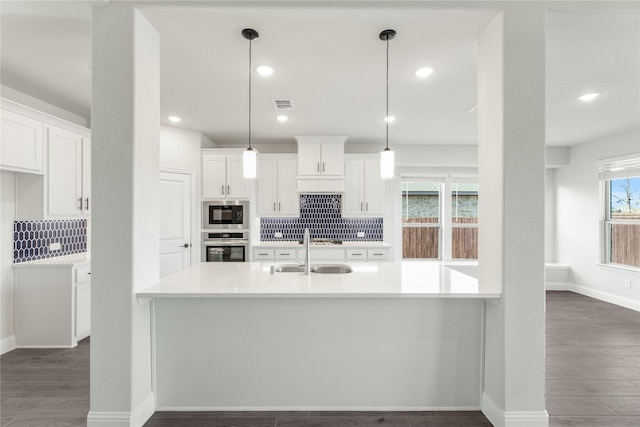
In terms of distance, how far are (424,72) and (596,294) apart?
209 inches

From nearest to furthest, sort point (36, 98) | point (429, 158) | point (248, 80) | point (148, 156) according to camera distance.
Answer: point (148, 156) → point (248, 80) → point (36, 98) → point (429, 158)

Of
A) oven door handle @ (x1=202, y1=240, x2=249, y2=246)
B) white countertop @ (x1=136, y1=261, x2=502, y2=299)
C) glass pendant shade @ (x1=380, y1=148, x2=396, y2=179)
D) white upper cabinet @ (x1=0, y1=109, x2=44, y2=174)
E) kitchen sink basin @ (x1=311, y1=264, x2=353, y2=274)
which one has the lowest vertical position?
kitchen sink basin @ (x1=311, y1=264, x2=353, y2=274)

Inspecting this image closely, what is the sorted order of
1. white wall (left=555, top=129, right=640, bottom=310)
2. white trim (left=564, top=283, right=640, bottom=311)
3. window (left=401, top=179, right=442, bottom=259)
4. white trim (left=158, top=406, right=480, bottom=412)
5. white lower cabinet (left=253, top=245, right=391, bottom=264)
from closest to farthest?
white trim (left=158, top=406, right=480, bottom=412)
white trim (left=564, top=283, right=640, bottom=311)
white wall (left=555, top=129, right=640, bottom=310)
white lower cabinet (left=253, top=245, right=391, bottom=264)
window (left=401, top=179, right=442, bottom=259)

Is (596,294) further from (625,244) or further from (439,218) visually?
(439,218)

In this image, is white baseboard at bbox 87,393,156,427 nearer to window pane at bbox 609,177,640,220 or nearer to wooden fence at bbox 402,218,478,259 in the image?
wooden fence at bbox 402,218,478,259

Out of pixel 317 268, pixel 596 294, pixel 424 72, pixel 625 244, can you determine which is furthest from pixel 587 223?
pixel 317 268

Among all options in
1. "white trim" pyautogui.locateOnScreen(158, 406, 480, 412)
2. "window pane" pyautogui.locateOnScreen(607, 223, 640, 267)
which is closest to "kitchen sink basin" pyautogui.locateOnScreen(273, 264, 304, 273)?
"white trim" pyautogui.locateOnScreen(158, 406, 480, 412)

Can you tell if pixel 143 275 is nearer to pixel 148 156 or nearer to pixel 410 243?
pixel 148 156

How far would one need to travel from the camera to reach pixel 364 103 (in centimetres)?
393

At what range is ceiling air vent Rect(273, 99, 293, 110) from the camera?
3.84 m

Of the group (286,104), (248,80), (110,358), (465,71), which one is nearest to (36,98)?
(248,80)

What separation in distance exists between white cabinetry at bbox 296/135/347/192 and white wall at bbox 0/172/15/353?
343 cm

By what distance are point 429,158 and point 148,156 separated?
16.3ft

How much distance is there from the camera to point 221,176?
5.36 meters
